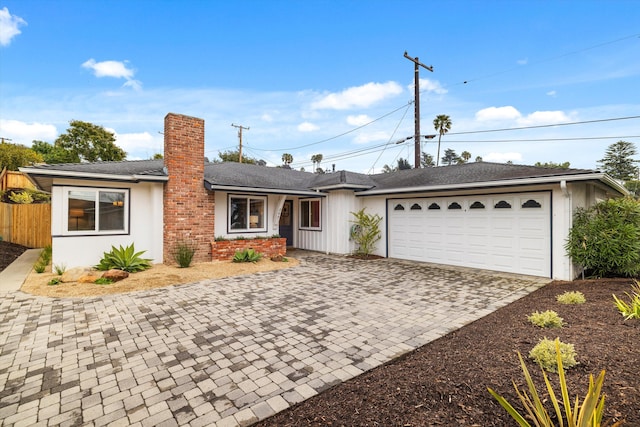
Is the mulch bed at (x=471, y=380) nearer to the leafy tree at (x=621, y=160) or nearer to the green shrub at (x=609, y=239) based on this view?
the green shrub at (x=609, y=239)

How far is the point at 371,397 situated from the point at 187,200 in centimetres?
839

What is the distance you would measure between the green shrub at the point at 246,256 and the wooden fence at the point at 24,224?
388 inches

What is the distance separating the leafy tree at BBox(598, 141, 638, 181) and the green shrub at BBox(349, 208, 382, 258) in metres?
46.8

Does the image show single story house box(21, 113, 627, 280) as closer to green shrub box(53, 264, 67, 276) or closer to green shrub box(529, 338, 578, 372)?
green shrub box(53, 264, 67, 276)

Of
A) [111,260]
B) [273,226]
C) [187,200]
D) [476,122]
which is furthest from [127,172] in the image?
[476,122]

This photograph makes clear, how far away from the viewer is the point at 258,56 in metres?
13.1

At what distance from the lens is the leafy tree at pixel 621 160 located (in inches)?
1593

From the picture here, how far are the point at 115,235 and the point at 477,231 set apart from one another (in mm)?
10901

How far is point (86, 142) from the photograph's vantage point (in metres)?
26.8

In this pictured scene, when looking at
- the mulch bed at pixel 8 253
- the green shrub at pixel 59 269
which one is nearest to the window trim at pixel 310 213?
the green shrub at pixel 59 269

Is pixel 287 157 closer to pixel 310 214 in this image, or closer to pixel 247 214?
pixel 310 214

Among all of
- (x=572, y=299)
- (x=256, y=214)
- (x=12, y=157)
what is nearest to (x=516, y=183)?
(x=572, y=299)

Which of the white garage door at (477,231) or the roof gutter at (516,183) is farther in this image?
the white garage door at (477,231)

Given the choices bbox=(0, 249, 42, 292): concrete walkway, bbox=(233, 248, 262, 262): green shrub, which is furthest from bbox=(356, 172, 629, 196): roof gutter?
bbox=(0, 249, 42, 292): concrete walkway
